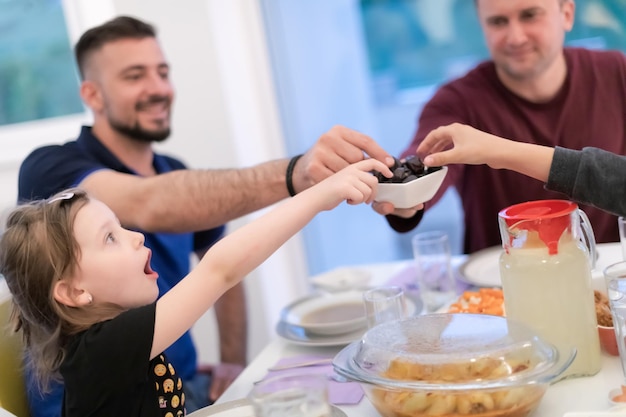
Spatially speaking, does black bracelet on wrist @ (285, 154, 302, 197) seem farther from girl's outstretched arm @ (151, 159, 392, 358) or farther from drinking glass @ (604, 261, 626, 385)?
drinking glass @ (604, 261, 626, 385)

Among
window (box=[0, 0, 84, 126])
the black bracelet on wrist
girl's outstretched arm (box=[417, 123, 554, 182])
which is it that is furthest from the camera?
window (box=[0, 0, 84, 126])

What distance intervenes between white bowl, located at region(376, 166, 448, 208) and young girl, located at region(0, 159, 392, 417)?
0.33 feet

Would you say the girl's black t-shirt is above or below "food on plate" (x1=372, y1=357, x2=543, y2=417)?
above

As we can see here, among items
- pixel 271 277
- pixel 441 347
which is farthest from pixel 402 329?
pixel 271 277

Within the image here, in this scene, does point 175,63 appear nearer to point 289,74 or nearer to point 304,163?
point 289,74

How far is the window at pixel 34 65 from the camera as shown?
2998mm

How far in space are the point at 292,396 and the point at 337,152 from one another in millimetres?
744

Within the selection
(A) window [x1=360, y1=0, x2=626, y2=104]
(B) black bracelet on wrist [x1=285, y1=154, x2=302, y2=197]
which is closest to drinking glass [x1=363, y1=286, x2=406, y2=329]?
(B) black bracelet on wrist [x1=285, y1=154, x2=302, y2=197]

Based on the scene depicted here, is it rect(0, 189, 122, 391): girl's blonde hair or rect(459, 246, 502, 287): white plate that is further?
rect(459, 246, 502, 287): white plate

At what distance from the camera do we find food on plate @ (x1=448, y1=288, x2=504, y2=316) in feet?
4.08

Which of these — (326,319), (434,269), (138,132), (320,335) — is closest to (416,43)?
(138,132)

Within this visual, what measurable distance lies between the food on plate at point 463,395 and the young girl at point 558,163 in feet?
1.19

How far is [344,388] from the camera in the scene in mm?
1119

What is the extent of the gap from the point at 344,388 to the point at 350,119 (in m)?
1.93
